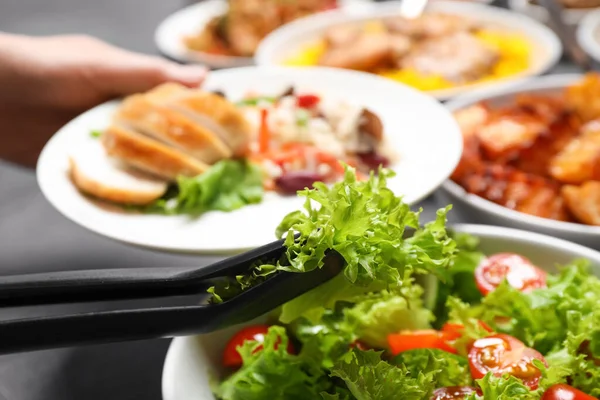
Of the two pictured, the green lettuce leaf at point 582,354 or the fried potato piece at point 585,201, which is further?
the fried potato piece at point 585,201

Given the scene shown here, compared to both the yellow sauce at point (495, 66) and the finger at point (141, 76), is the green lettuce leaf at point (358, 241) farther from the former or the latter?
the yellow sauce at point (495, 66)

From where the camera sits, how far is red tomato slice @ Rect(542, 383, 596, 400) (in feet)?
3.39

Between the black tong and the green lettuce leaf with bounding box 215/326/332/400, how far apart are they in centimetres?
18

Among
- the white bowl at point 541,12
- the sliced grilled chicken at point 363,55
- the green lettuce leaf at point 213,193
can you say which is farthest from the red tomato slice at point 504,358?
the white bowl at point 541,12

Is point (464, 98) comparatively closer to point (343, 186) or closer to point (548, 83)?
point (548, 83)

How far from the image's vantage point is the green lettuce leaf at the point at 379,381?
1.03 meters

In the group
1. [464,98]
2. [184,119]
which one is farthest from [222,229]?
[464,98]

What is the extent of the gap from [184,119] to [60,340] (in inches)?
41.7

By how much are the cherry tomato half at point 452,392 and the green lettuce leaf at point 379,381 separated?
7 centimetres

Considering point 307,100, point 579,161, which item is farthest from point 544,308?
point 307,100

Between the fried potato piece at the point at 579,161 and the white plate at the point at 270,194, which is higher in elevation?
the white plate at the point at 270,194

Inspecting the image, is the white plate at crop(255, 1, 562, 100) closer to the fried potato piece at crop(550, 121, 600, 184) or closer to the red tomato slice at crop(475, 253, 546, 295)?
the fried potato piece at crop(550, 121, 600, 184)

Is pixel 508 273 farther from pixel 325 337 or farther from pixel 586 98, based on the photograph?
pixel 586 98

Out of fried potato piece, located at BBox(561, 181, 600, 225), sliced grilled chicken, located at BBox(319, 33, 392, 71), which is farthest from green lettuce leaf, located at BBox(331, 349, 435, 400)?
sliced grilled chicken, located at BBox(319, 33, 392, 71)
